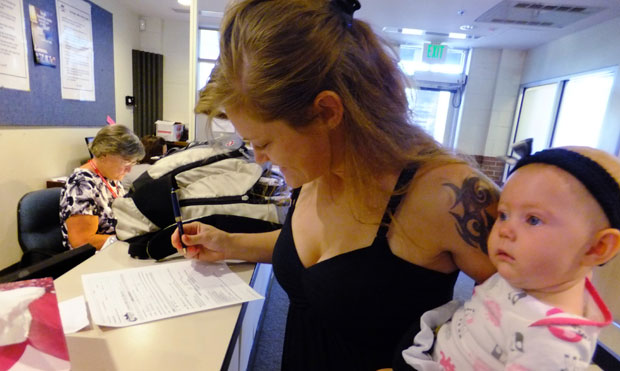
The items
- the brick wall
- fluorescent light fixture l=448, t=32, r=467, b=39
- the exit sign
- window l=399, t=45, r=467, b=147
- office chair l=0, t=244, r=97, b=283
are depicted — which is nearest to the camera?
office chair l=0, t=244, r=97, b=283

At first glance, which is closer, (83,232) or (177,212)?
(177,212)

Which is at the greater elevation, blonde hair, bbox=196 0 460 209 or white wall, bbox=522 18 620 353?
white wall, bbox=522 18 620 353

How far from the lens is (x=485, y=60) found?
490 cm

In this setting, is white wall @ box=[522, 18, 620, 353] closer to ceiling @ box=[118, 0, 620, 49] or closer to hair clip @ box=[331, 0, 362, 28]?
ceiling @ box=[118, 0, 620, 49]

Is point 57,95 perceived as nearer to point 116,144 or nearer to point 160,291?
point 116,144

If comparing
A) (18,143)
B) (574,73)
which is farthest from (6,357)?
(574,73)

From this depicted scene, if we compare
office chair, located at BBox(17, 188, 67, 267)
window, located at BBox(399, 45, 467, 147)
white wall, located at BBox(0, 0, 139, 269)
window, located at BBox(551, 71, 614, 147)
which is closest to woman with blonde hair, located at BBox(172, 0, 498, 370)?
office chair, located at BBox(17, 188, 67, 267)

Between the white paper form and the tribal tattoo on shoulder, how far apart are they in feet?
1.67

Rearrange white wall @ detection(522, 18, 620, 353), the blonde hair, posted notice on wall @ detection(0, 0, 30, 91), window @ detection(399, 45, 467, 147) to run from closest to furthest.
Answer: the blonde hair → posted notice on wall @ detection(0, 0, 30, 91) → white wall @ detection(522, 18, 620, 353) → window @ detection(399, 45, 467, 147)

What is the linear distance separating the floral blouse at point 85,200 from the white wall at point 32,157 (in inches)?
58.9

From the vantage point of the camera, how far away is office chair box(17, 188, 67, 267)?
168cm

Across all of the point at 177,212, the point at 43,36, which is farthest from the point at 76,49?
the point at 177,212

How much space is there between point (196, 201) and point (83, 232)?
1.02m

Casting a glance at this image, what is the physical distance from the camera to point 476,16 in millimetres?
3510
